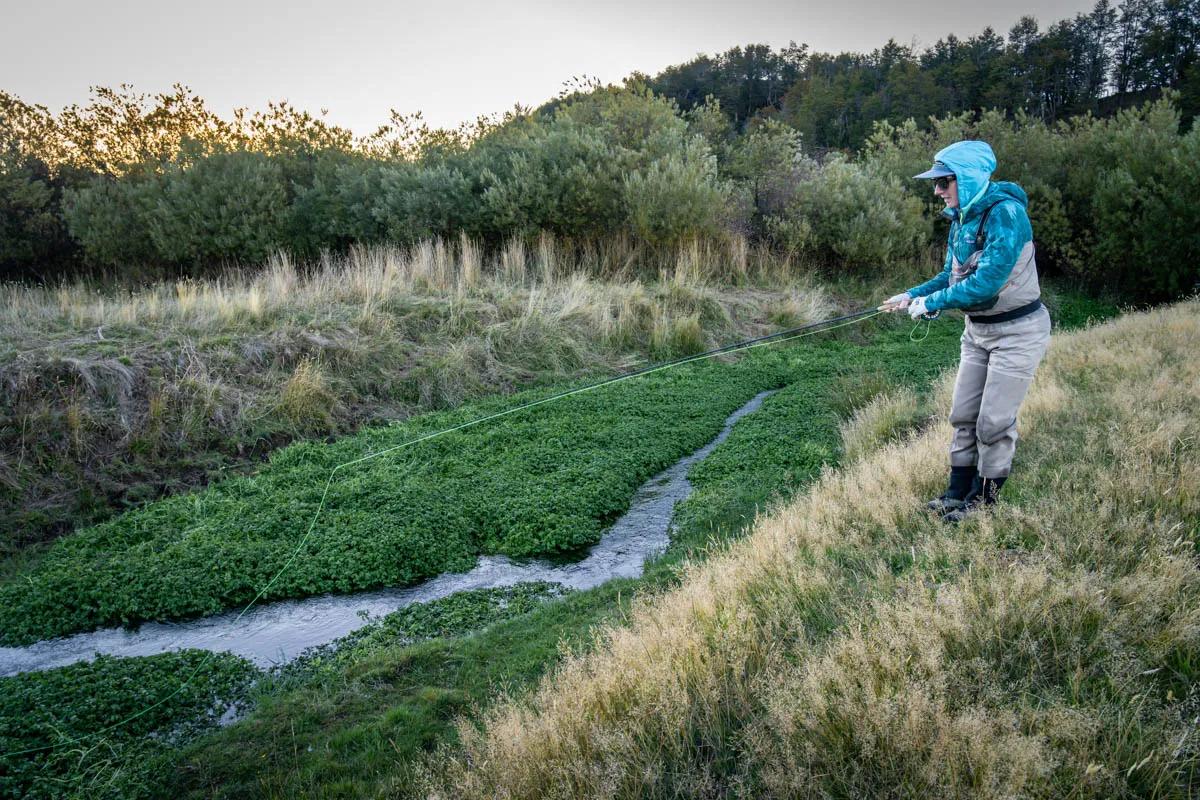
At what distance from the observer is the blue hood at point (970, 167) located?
14.4ft

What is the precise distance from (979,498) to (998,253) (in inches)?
61.0

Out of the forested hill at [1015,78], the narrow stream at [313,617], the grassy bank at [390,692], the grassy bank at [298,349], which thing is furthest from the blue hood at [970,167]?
the forested hill at [1015,78]

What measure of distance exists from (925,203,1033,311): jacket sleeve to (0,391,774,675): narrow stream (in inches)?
117

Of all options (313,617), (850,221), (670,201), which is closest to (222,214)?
(670,201)

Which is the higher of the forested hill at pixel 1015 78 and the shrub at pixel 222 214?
the forested hill at pixel 1015 78

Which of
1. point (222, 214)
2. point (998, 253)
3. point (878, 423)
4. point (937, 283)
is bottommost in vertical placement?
point (878, 423)

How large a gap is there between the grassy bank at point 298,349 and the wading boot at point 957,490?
6266 mm

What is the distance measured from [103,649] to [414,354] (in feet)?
19.5

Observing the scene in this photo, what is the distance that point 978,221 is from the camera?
14.8 ft

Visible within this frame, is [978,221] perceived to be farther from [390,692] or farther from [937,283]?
[390,692]

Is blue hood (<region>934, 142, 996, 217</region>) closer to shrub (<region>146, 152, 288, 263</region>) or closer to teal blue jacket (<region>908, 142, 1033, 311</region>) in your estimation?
teal blue jacket (<region>908, 142, 1033, 311</region>)

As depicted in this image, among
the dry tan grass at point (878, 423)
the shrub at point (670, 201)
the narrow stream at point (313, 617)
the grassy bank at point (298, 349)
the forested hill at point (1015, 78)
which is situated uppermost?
the forested hill at point (1015, 78)

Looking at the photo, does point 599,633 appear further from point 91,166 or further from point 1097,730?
point 91,166

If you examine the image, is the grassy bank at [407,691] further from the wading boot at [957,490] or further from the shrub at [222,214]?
the shrub at [222,214]
